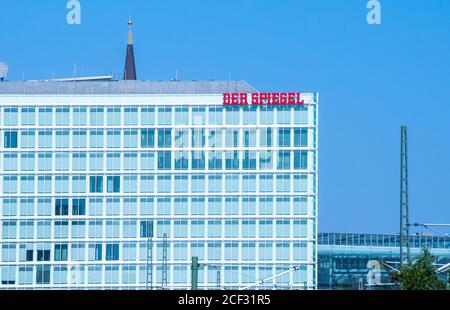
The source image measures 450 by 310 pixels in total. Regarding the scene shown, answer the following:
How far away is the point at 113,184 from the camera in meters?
69.6

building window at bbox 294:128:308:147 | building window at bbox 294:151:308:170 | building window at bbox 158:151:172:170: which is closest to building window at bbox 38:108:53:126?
building window at bbox 158:151:172:170

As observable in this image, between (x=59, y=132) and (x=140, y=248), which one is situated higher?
(x=59, y=132)

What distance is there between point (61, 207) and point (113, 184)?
347cm

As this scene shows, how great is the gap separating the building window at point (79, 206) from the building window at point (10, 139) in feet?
16.3

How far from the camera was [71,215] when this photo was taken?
69.4 m

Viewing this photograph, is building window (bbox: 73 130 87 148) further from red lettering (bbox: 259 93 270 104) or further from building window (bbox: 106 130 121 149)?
red lettering (bbox: 259 93 270 104)

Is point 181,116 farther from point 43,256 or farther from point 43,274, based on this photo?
point 43,274

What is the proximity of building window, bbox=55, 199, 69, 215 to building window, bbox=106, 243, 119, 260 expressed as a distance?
3.57 meters

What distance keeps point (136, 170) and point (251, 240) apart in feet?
27.3

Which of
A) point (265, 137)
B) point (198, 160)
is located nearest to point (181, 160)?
point (198, 160)

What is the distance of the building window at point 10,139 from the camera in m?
68.2
